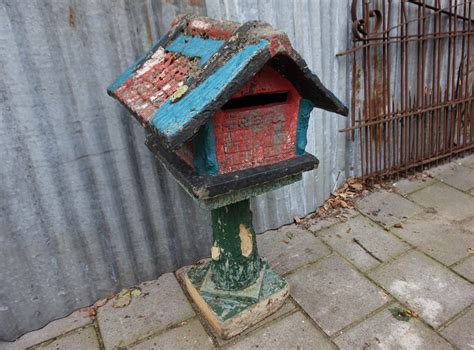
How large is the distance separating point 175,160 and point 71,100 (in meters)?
0.88

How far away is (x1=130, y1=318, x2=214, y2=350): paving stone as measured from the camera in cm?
243

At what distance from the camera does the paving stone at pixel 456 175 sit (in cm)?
412

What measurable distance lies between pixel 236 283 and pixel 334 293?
76cm

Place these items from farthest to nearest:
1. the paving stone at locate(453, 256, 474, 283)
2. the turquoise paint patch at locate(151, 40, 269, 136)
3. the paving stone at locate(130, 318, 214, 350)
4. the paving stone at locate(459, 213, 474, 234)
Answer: the paving stone at locate(459, 213, 474, 234), the paving stone at locate(453, 256, 474, 283), the paving stone at locate(130, 318, 214, 350), the turquoise paint patch at locate(151, 40, 269, 136)

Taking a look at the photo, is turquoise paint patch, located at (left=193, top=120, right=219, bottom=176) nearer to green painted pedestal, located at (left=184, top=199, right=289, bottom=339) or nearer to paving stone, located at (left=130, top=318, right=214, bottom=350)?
green painted pedestal, located at (left=184, top=199, right=289, bottom=339)

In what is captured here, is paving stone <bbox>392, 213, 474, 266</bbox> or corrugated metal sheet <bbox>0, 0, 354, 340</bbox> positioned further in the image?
paving stone <bbox>392, 213, 474, 266</bbox>

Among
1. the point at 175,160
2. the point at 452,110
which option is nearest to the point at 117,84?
the point at 175,160

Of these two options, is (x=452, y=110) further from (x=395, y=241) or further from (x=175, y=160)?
(x=175, y=160)

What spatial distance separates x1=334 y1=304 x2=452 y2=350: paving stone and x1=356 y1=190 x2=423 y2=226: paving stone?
1.24m

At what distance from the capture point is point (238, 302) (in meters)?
2.49

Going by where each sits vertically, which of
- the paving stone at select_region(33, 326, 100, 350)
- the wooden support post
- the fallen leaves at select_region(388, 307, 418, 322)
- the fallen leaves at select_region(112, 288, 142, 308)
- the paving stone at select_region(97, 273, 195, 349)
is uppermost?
the wooden support post

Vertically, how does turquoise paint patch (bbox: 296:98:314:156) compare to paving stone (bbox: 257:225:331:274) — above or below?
above

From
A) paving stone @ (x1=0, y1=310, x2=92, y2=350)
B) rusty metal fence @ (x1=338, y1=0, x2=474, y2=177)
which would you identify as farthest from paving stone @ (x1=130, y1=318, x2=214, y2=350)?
rusty metal fence @ (x1=338, y1=0, x2=474, y2=177)

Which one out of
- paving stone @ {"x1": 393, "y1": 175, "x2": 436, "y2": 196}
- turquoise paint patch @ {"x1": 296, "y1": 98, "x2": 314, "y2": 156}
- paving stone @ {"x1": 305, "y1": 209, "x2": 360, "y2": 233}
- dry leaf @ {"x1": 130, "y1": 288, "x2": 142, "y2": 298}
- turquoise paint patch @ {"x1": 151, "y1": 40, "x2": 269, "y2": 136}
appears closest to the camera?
turquoise paint patch @ {"x1": 151, "y1": 40, "x2": 269, "y2": 136}
